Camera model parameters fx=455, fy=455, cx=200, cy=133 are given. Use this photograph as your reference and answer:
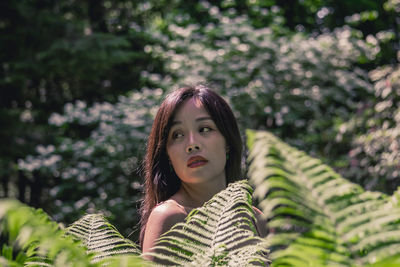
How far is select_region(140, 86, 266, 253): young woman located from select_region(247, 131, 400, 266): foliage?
37.6 inches

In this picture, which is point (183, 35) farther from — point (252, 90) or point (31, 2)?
point (31, 2)

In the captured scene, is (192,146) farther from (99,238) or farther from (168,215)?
(99,238)

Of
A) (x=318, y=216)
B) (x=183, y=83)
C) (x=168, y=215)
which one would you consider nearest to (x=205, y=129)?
(x=168, y=215)

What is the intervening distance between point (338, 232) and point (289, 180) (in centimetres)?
10

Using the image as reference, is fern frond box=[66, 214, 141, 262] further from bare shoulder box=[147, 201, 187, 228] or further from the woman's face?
the woman's face

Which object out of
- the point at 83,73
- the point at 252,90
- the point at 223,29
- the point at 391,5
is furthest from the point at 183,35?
the point at 391,5

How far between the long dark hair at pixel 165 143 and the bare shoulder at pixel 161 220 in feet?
1.20

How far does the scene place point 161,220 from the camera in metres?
1.58

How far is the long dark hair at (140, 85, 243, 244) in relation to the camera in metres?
1.95

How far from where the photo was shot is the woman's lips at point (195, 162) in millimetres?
1826

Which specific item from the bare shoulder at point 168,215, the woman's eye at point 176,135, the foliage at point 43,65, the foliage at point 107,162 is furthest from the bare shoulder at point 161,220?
the foliage at point 43,65

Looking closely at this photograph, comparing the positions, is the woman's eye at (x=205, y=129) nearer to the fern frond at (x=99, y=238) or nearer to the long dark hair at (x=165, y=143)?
the long dark hair at (x=165, y=143)

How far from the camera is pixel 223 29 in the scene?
25.1 ft

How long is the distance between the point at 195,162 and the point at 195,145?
70 mm
